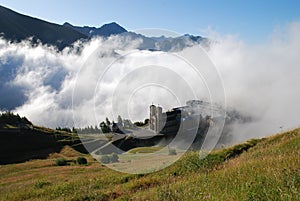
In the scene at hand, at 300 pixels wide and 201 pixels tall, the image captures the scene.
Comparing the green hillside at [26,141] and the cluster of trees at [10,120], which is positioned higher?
the cluster of trees at [10,120]

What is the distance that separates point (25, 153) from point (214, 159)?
399ft

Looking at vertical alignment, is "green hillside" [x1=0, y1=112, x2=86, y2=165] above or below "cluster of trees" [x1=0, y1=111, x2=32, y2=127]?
below

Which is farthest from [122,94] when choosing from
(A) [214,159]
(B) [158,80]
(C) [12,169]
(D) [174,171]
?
(C) [12,169]

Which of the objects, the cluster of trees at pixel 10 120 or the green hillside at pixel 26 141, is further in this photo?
the cluster of trees at pixel 10 120

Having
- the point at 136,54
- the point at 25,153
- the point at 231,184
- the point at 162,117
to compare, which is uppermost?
the point at 136,54

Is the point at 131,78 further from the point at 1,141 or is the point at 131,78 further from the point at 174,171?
the point at 1,141

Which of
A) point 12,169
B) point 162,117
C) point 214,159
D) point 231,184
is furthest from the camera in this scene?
point 12,169

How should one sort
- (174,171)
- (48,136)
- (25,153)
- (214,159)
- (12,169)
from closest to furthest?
1. (174,171)
2. (214,159)
3. (12,169)
4. (25,153)
5. (48,136)

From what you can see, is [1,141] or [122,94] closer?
[122,94]

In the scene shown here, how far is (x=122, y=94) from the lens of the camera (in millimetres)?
16250

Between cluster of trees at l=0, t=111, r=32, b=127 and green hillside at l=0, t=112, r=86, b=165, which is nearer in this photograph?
green hillside at l=0, t=112, r=86, b=165

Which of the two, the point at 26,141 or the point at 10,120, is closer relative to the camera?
the point at 26,141

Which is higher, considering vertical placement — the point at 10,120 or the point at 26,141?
the point at 10,120

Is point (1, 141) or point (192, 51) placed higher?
point (192, 51)
